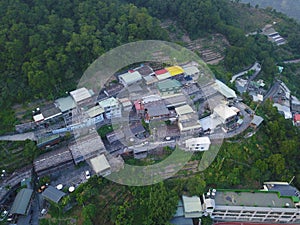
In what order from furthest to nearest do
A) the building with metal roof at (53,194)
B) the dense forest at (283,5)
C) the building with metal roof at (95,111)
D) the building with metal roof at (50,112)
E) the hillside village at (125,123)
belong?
1. the dense forest at (283,5)
2. the building with metal roof at (95,111)
3. the building with metal roof at (50,112)
4. the hillside village at (125,123)
5. the building with metal roof at (53,194)

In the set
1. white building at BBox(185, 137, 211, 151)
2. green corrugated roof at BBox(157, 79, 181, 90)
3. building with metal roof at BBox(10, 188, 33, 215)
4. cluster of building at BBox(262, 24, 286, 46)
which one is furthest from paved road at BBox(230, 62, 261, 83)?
building with metal roof at BBox(10, 188, 33, 215)

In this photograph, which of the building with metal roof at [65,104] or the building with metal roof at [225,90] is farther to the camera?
the building with metal roof at [225,90]

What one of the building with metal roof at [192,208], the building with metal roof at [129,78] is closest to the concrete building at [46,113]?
the building with metal roof at [129,78]

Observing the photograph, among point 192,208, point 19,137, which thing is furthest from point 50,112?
point 192,208

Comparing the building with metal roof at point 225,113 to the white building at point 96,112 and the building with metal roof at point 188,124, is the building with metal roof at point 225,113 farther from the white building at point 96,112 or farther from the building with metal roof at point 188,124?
the white building at point 96,112

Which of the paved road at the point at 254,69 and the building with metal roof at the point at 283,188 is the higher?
the paved road at the point at 254,69

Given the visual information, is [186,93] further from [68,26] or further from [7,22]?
[7,22]
